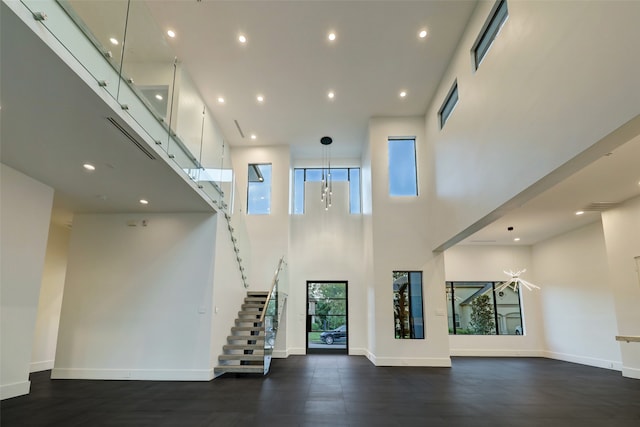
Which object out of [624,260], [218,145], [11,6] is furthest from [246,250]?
[624,260]

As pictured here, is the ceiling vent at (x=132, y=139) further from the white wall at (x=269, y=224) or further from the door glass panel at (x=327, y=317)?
the door glass panel at (x=327, y=317)

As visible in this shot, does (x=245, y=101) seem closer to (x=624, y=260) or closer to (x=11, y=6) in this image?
(x=11, y=6)

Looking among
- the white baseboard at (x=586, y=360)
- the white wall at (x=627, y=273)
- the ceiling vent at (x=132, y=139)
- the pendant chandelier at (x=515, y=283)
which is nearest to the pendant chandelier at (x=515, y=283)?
the pendant chandelier at (x=515, y=283)

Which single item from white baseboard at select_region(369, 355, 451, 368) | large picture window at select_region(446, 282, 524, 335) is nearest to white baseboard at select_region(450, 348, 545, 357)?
large picture window at select_region(446, 282, 524, 335)

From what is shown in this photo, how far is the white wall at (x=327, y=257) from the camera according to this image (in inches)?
447

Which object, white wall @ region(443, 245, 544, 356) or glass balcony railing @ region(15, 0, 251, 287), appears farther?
white wall @ region(443, 245, 544, 356)

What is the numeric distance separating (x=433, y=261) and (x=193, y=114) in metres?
6.84

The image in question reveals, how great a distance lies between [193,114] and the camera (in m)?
8.09

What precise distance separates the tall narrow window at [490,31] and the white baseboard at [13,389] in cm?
916

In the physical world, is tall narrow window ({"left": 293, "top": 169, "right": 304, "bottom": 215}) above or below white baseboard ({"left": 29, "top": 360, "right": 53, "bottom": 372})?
above

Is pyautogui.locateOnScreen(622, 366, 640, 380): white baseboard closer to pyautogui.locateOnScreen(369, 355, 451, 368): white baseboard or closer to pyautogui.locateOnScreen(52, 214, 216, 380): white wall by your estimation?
pyautogui.locateOnScreen(369, 355, 451, 368): white baseboard

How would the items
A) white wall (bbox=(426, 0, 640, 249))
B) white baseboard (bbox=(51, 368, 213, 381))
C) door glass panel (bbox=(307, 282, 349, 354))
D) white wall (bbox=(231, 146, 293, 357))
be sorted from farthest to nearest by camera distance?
door glass panel (bbox=(307, 282, 349, 354)) < white wall (bbox=(231, 146, 293, 357)) < white baseboard (bbox=(51, 368, 213, 381)) < white wall (bbox=(426, 0, 640, 249))

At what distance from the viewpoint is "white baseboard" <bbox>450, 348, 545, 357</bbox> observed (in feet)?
37.7

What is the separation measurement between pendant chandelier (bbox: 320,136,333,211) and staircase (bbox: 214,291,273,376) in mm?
3861
